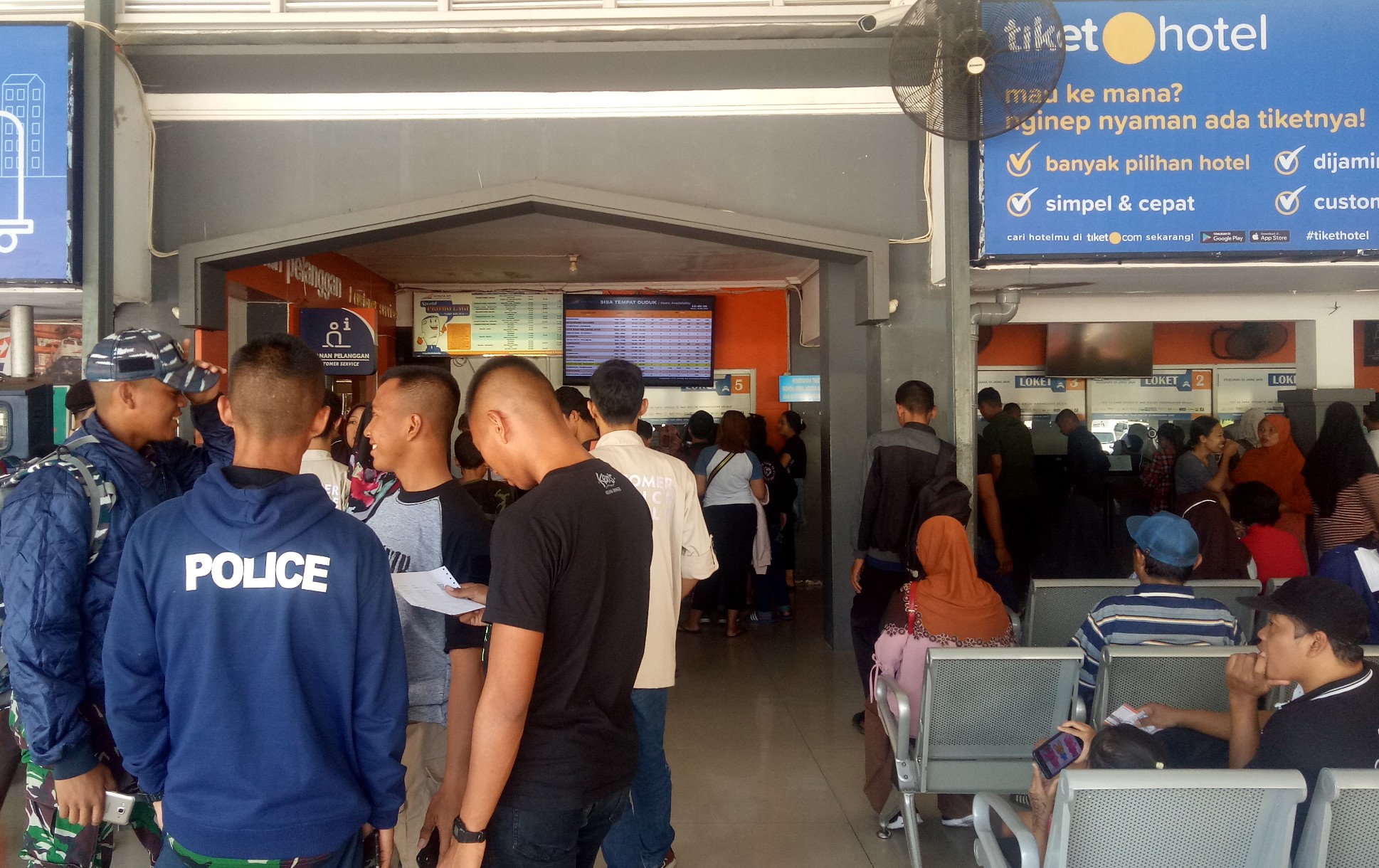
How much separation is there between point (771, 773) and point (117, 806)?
2.72 metres

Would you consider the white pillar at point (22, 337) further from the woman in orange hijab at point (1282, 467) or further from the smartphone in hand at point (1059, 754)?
the woman in orange hijab at point (1282, 467)

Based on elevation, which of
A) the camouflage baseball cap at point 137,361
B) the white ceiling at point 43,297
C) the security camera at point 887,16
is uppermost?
the security camera at point 887,16

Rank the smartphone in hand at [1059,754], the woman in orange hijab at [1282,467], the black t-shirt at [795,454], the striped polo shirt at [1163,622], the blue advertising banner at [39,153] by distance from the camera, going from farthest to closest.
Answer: the black t-shirt at [795,454], the woman in orange hijab at [1282,467], the blue advertising banner at [39,153], the striped polo shirt at [1163,622], the smartphone in hand at [1059,754]

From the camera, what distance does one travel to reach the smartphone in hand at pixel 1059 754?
2311mm

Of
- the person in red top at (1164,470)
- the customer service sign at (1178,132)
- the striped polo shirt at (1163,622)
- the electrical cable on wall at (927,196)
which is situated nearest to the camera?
the striped polo shirt at (1163,622)

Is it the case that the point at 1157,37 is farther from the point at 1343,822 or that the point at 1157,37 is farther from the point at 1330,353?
the point at 1343,822

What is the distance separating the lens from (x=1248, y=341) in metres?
9.27

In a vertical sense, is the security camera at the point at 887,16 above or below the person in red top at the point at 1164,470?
above

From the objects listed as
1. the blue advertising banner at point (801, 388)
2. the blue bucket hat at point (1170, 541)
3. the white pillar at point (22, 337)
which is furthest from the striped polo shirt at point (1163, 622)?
the blue advertising banner at point (801, 388)

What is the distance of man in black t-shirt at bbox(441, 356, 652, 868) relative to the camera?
167 centimetres

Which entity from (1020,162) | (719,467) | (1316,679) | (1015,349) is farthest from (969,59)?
(1015,349)

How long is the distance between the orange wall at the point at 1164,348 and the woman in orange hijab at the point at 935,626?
6.32 meters

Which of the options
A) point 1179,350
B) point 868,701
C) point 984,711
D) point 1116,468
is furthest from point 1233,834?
point 1179,350

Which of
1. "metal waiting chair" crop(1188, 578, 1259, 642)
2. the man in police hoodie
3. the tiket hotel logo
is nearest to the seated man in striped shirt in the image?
"metal waiting chair" crop(1188, 578, 1259, 642)
